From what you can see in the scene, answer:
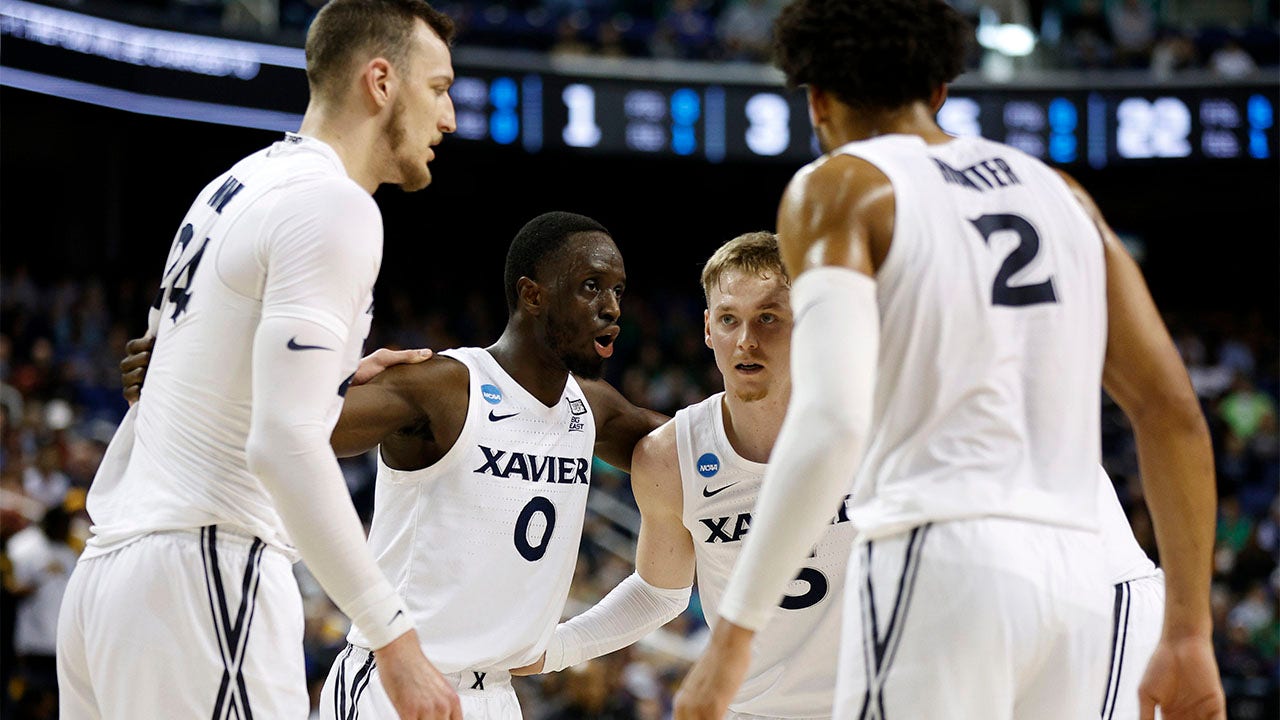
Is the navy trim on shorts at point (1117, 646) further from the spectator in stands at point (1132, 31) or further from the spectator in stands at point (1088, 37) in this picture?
the spectator in stands at point (1132, 31)

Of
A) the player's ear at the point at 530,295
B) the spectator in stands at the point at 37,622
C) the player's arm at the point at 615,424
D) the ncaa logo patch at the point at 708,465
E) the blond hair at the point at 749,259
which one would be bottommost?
the spectator in stands at the point at 37,622

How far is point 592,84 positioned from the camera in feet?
52.3

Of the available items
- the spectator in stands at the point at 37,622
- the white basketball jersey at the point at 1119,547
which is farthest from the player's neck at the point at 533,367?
the spectator in stands at the point at 37,622

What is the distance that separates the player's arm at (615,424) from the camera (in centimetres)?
454

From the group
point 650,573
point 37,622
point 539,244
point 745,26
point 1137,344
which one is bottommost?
point 37,622

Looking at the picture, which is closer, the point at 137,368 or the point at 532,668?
the point at 137,368

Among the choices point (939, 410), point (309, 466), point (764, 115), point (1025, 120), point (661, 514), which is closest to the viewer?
point (939, 410)

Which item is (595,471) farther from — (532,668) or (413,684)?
(413,684)

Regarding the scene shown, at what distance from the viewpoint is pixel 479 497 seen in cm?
399

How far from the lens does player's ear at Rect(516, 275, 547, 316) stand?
4332 mm

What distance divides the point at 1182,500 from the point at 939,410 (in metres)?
0.62

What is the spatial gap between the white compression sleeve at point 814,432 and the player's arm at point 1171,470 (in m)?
0.59

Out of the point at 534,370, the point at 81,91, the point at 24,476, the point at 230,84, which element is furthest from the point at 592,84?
the point at 534,370

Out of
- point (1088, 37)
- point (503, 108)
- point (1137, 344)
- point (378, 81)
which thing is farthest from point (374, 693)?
point (1088, 37)
